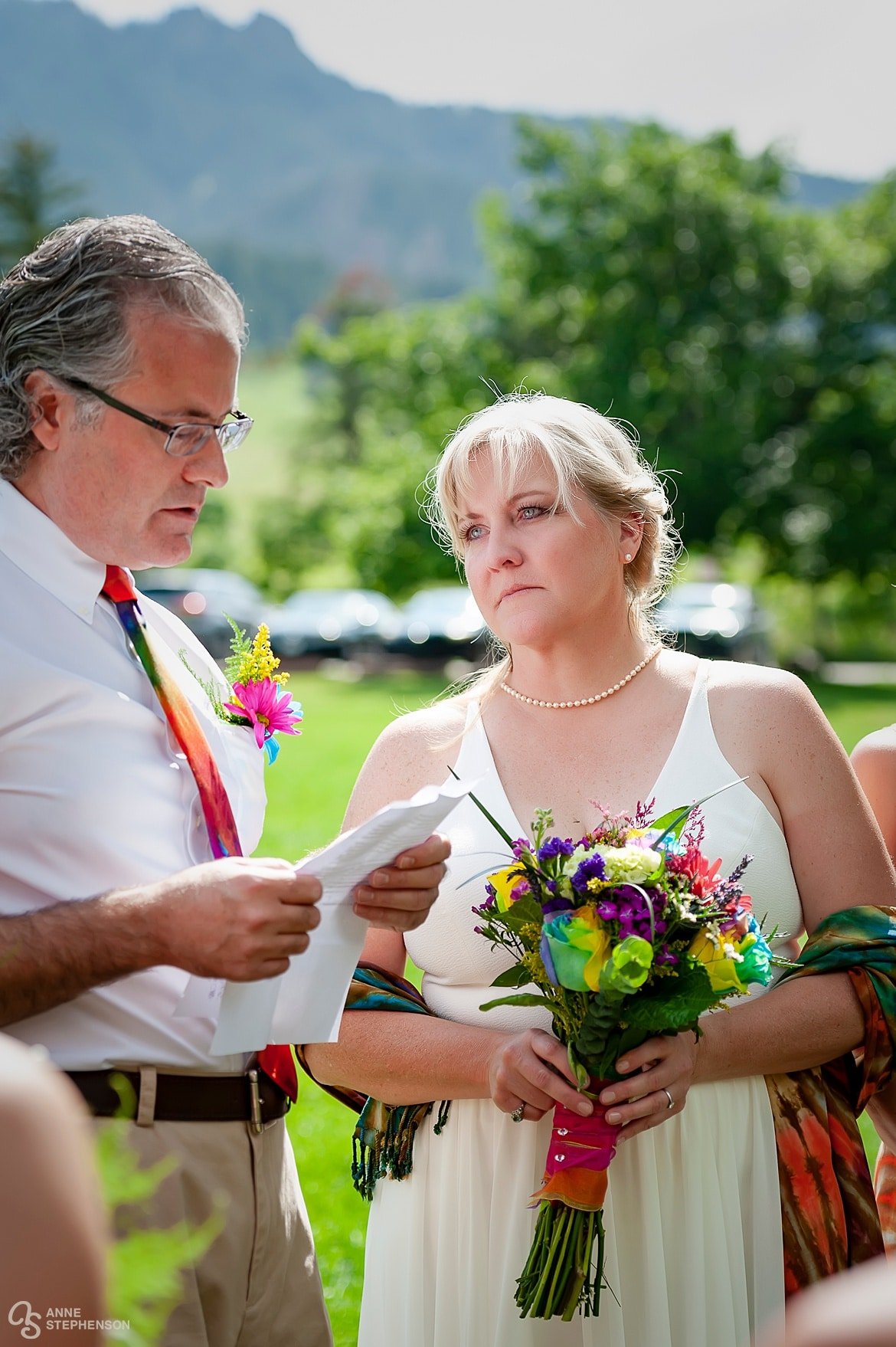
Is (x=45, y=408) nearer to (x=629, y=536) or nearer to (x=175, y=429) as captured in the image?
(x=175, y=429)

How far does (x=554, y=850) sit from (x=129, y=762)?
0.81m

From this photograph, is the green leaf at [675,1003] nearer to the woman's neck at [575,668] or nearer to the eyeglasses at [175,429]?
the woman's neck at [575,668]

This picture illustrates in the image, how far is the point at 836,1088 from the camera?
9.45ft

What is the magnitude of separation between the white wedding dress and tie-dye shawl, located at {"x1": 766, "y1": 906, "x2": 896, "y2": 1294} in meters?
0.04

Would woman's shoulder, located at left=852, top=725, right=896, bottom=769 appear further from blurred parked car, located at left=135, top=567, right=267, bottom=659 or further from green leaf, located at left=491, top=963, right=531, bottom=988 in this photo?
blurred parked car, located at left=135, top=567, right=267, bottom=659

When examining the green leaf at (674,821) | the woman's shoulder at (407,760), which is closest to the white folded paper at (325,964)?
the green leaf at (674,821)

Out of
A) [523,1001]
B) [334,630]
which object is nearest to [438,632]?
[334,630]

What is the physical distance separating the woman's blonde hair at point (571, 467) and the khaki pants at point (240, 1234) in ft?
4.33

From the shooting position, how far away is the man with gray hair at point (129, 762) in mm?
2234

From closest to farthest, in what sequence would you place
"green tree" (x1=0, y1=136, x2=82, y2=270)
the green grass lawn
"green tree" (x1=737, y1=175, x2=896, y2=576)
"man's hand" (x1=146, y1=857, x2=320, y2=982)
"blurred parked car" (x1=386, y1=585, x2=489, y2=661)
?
"man's hand" (x1=146, y1=857, x2=320, y2=982) → the green grass lawn → "blurred parked car" (x1=386, y1=585, x2=489, y2=661) → "green tree" (x1=737, y1=175, x2=896, y2=576) → "green tree" (x1=0, y1=136, x2=82, y2=270)

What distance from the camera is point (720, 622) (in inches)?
882

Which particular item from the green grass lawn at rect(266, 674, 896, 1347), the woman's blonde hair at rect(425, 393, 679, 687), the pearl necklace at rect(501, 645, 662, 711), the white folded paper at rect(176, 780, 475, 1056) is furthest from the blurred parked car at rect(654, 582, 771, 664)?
the white folded paper at rect(176, 780, 475, 1056)

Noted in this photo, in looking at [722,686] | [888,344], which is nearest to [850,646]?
[888,344]

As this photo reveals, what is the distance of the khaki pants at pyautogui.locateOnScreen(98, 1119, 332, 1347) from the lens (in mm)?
2299
